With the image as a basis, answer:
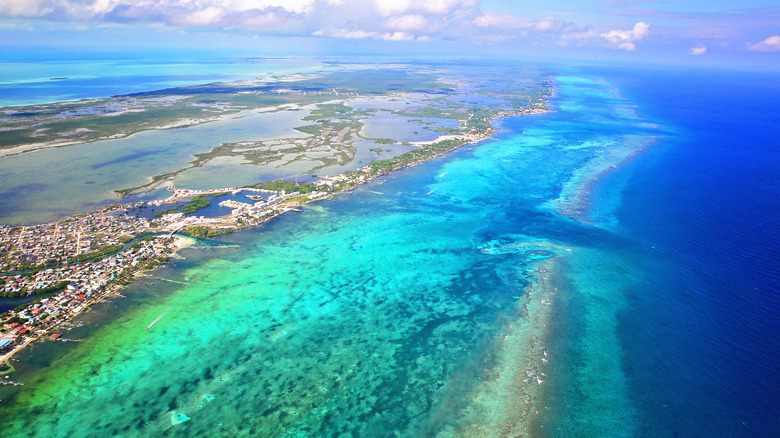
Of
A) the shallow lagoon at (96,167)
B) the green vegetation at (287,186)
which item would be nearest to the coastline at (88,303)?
the green vegetation at (287,186)

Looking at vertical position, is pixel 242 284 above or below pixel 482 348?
above

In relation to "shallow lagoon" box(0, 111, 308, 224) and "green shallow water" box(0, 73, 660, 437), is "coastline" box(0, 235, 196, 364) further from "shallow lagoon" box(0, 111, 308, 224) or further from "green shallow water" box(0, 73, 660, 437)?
"shallow lagoon" box(0, 111, 308, 224)

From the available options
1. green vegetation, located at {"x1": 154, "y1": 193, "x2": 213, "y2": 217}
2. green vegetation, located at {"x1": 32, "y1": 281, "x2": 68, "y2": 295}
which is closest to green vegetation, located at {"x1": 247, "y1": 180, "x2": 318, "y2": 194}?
green vegetation, located at {"x1": 154, "y1": 193, "x2": 213, "y2": 217}

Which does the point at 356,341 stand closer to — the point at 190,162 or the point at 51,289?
the point at 51,289

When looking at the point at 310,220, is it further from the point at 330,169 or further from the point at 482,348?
the point at 482,348

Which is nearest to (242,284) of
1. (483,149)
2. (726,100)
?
(483,149)

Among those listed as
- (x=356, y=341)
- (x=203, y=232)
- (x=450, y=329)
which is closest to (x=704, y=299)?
(x=450, y=329)
